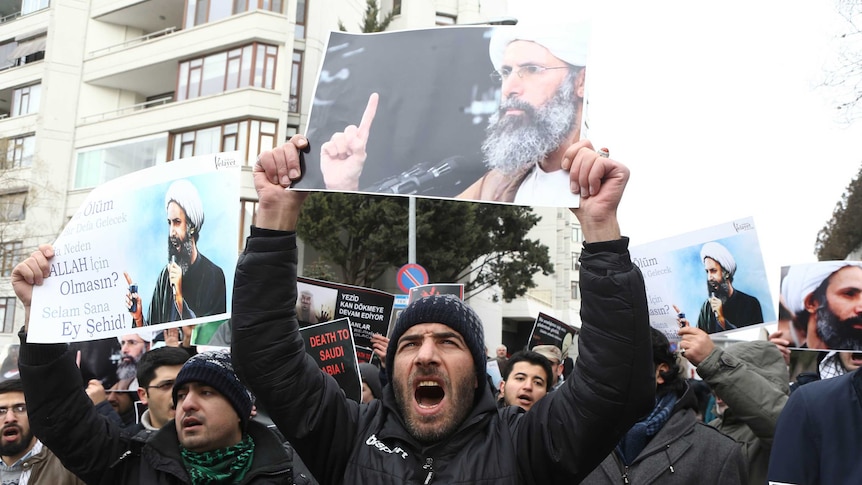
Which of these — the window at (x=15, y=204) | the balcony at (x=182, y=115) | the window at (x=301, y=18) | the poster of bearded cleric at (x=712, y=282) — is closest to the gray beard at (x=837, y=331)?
the poster of bearded cleric at (x=712, y=282)

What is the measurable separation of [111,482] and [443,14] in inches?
1261

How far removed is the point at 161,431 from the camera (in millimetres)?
3004

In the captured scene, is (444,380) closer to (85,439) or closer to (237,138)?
(85,439)

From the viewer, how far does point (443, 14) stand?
3288cm

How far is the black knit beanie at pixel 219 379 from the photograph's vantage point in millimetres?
3125

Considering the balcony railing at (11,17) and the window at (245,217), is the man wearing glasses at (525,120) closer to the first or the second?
the window at (245,217)

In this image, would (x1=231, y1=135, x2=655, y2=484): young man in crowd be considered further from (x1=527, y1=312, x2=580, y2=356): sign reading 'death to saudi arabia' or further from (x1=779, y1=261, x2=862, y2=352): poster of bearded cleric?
(x1=527, y1=312, x2=580, y2=356): sign reading 'death to saudi arabia'

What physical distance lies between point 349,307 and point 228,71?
2220 cm

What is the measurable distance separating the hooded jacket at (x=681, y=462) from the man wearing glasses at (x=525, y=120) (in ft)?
5.40

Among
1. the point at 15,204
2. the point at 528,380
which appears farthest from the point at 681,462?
the point at 15,204

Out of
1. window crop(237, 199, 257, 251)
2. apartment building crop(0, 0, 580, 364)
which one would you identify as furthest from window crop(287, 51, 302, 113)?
window crop(237, 199, 257, 251)

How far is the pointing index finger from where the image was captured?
2719 millimetres

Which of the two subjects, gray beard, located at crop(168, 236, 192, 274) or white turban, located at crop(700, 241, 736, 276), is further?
white turban, located at crop(700, 241, 736, 276)

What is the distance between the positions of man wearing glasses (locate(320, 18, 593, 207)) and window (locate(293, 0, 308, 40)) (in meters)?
25.4
